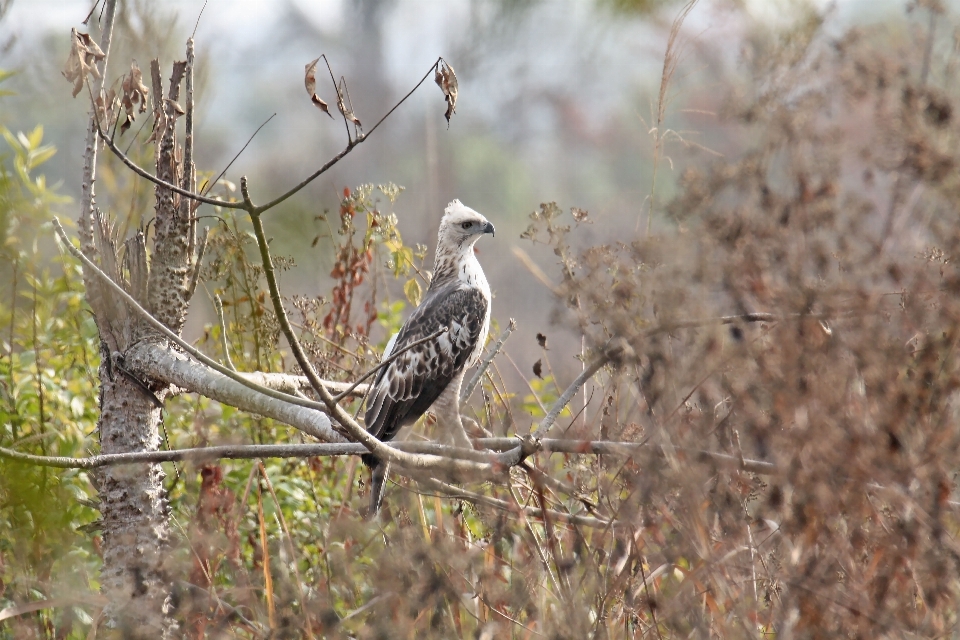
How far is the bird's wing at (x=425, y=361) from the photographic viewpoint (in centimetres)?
379

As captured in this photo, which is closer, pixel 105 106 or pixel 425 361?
pixel 105 106

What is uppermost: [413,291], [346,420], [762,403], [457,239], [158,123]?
[158,123]

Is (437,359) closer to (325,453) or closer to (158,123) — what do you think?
(325,453)

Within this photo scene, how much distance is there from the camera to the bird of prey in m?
3.79

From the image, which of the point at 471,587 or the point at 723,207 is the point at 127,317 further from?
the point at 723,207

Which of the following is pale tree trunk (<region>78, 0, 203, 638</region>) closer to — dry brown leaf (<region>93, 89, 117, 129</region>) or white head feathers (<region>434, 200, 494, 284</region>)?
dry brown leaf (<region>93, 89, 117, 129</region>)

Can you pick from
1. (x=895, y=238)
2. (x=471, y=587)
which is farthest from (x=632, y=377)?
(x=895, y=238)

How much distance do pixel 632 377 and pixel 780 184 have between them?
0.74m

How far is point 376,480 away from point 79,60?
5.79ft

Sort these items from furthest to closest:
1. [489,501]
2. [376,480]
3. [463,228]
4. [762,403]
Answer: [463,228] → [376,480] → [489,501] → [762,403]

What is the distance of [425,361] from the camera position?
386 centimetres

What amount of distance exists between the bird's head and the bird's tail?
1413 millimetres

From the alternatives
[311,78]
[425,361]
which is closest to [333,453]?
[311,78]

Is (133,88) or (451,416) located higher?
(133,88)
